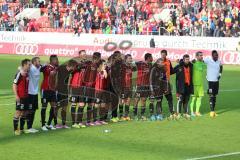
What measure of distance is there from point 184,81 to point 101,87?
2.76 metres

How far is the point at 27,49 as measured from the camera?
48125 mm

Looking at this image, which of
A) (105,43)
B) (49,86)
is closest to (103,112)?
Result: (49,86)

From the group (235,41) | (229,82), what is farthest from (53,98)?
(235,41)

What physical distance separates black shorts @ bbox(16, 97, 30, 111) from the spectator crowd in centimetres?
2742

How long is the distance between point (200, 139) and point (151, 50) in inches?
1069

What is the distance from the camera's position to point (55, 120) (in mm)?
17516

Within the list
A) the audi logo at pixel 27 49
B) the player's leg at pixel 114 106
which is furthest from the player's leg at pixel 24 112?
the audi logo at pixel 27 49

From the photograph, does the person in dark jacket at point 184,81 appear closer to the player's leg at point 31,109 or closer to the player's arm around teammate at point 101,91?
the player's arm around teammate at point 101,91

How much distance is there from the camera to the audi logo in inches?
1885

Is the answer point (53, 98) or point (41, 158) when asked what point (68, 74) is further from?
point (41, 158)

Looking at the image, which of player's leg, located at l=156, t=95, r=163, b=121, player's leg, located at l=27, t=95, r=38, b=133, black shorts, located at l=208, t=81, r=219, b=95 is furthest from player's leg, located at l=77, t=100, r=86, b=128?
black shorts, located at l=208, t=81, r=219, b=95

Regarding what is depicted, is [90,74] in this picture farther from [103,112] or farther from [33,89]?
[33,89]

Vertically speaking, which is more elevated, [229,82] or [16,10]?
[16,10]

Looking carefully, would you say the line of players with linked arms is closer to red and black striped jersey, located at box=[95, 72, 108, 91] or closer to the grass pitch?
red and black striped jersey, located at box=[95, 72, 108, 91]
